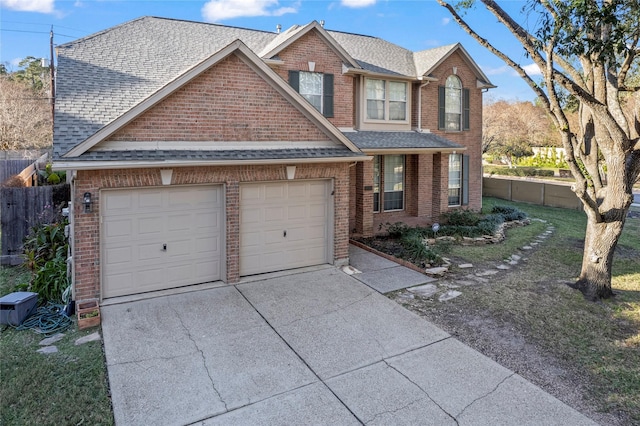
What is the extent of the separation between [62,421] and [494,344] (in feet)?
20.1

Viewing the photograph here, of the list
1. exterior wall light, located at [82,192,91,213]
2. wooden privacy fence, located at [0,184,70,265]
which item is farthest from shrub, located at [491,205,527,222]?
wooden privacy fence, located at [0,184,70,265]

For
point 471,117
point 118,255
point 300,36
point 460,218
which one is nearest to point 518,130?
point 471,117

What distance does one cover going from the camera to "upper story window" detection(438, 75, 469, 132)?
645 inches

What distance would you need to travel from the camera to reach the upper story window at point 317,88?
13539 millimetres

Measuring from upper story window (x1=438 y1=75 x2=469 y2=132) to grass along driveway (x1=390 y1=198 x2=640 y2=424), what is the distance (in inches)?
245

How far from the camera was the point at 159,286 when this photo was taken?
28.3 ft

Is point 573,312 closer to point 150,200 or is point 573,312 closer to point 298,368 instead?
point 298,368

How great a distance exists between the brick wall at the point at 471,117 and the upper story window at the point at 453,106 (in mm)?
183

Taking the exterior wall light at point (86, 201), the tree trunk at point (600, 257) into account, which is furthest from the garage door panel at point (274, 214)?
the tree trunk at point (600, 257)

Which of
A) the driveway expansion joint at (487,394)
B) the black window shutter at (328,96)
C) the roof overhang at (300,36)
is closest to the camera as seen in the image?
the driveway expansion joint at (487,394)

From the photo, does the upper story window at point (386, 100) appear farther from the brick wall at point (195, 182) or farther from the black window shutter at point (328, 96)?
the brick wall at point (195, 182)

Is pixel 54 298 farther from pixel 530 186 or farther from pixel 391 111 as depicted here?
pixel 530 186

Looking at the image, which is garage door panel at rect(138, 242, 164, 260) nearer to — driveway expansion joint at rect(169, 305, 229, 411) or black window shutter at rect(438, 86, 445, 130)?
driveway expansion joint at rect(169, 305, 229, 411)

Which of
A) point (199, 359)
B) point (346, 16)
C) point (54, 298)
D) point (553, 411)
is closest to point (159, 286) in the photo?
point (54, 298)
